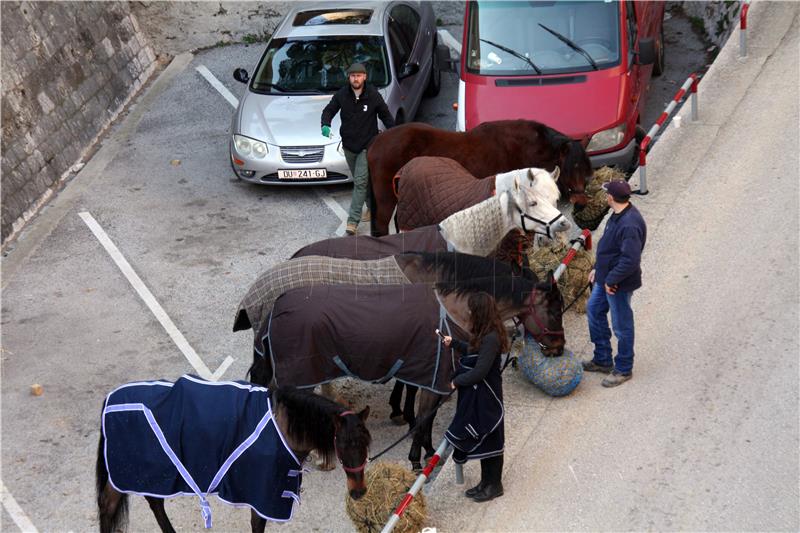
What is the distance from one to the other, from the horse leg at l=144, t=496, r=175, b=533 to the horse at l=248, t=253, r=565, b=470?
113 cm

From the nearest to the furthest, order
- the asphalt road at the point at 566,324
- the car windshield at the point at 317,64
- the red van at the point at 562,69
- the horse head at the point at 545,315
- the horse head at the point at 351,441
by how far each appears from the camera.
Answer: the horse head at the point at 351,441
the asphalt road at the point at 566,324
the horse head at the point at 545,315
the red van at the point at 562,69
the car windshield at the point at 317,64

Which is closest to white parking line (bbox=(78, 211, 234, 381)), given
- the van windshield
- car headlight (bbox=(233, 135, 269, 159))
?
car headlight (bbox=(233, 135, 269, 159))

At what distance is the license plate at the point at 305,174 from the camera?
12.1 metres

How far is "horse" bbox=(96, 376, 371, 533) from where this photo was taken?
592cm

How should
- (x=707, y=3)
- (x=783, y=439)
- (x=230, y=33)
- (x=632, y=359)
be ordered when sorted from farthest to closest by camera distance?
(x=230, y=33) < (x=707, y=3) < (x=632, y=359) < (x=783, y=439)

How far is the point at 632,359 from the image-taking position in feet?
24.5

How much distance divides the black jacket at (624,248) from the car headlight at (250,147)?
606cm

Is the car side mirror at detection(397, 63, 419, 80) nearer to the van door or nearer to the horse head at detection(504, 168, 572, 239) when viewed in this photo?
the van door

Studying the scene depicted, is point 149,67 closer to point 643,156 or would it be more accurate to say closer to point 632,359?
point 643,156

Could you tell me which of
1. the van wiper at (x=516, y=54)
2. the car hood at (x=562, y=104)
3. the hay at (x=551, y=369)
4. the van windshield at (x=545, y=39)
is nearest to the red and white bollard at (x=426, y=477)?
the hay at (x=551, y=369)

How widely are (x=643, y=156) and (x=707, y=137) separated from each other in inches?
62.2

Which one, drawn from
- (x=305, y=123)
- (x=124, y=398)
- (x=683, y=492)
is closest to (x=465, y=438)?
(x=683, y=492)

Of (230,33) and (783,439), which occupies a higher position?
(783,439)

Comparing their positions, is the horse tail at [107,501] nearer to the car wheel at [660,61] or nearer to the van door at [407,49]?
the van door at [407,49]
